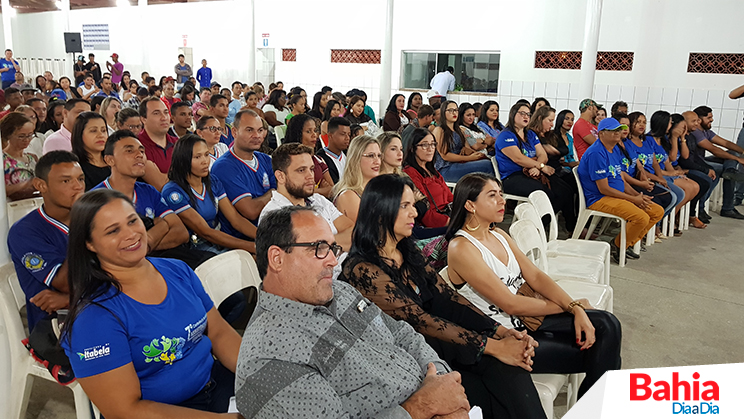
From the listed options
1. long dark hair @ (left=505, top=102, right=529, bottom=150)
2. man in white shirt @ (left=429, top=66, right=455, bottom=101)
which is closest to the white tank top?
long dark hair @ (left=505, top=102, right=529, bottom=150)

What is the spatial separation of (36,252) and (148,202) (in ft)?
2.31

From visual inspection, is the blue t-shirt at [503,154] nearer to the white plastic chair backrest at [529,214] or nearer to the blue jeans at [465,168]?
the blue jeans at [465,168]

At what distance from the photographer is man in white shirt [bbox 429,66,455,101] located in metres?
9.19

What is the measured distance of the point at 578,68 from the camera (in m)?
8.13

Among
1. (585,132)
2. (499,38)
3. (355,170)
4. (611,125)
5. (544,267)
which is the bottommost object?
(544,267)

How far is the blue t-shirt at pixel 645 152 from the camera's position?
5.09 metres

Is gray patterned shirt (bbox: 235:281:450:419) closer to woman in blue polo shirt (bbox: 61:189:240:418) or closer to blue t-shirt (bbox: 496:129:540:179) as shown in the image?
woman in blue polo shirt (bbox: 61:189:240:418)

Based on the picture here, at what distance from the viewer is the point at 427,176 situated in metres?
3.73

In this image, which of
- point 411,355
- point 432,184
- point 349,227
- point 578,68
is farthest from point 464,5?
point 411,355

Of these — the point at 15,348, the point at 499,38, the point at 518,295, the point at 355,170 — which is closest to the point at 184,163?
the point at 355,170

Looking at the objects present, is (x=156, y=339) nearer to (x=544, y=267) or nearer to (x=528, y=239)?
(x=528, y=239)

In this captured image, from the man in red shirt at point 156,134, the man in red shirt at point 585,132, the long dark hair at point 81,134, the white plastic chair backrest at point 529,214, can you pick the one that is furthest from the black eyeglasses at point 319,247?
the man in red shirt at point 585,132

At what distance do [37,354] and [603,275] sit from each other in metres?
3.09

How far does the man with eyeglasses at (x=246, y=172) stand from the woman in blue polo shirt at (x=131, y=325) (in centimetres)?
143
